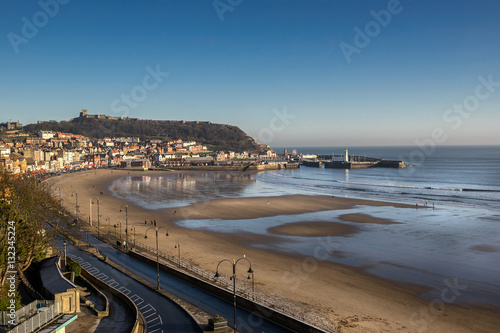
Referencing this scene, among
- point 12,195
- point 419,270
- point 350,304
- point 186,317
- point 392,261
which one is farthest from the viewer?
point 392,261

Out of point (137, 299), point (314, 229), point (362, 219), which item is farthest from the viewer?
point (362, 219)

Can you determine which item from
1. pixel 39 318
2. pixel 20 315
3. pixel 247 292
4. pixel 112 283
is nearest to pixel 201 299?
pixel 247 292

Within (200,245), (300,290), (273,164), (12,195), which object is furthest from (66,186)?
(273,164)

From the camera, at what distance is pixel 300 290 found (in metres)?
24.7

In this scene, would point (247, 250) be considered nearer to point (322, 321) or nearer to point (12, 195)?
point (322, 321)

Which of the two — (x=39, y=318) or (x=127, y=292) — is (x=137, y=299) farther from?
(x=39, y=318)

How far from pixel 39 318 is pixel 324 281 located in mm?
18132

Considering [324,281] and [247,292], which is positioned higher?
[247,292]

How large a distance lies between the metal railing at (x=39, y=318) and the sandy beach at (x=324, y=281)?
13071mm

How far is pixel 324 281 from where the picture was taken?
26.4 metres

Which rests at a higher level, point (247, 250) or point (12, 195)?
point (12, 195)

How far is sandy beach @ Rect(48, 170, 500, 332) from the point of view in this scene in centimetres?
2034

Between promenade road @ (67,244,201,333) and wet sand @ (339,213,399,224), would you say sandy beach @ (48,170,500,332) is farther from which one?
promenade road @ (67,244,201,333)

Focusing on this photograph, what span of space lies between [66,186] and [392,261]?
7628cm
